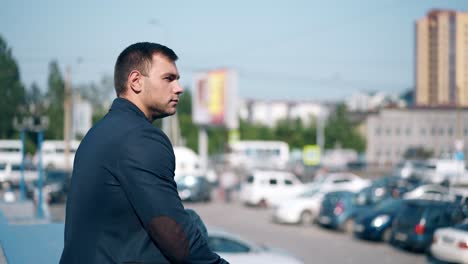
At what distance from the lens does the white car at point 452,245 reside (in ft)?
51.5

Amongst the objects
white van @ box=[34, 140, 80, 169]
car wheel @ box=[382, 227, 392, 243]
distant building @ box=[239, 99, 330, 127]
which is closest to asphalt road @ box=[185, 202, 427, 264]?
car wheel @ box=[382, 227, 392, 243]

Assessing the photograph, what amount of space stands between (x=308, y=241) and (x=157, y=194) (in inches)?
817

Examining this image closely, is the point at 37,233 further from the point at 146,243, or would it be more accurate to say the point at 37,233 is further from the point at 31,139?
the point at 31,139

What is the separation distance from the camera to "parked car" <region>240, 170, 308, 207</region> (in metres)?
36.4

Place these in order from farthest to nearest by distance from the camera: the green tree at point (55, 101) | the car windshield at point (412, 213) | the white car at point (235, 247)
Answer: the green tree at point (55, 101) → the car windshield at point (412, 213) → the white car at point (235, 247)

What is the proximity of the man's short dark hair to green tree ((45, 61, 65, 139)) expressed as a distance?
16.5m

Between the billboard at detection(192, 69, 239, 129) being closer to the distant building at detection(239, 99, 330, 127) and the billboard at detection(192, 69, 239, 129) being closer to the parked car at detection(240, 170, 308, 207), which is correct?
the parked car at detection(240, 170, 308, 207)

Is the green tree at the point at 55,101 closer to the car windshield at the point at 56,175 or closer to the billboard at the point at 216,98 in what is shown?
the car windshield at the point at 56,175

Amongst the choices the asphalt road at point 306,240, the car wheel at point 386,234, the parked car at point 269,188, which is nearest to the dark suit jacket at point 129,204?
the asphalt road at point 306,240

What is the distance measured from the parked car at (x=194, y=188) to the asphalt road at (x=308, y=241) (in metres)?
3.07

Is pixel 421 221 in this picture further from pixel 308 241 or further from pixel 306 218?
pixel 306 218

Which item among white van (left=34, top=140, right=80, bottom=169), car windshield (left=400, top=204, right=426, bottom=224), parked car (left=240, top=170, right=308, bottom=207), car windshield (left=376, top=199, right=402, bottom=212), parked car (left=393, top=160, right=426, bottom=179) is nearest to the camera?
car windshield (left=400, top=204, right=426, bottom=224)

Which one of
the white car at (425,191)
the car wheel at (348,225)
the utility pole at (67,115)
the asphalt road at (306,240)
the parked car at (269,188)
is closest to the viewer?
the asphalt road at (306,240)

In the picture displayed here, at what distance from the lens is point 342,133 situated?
3745 inches
